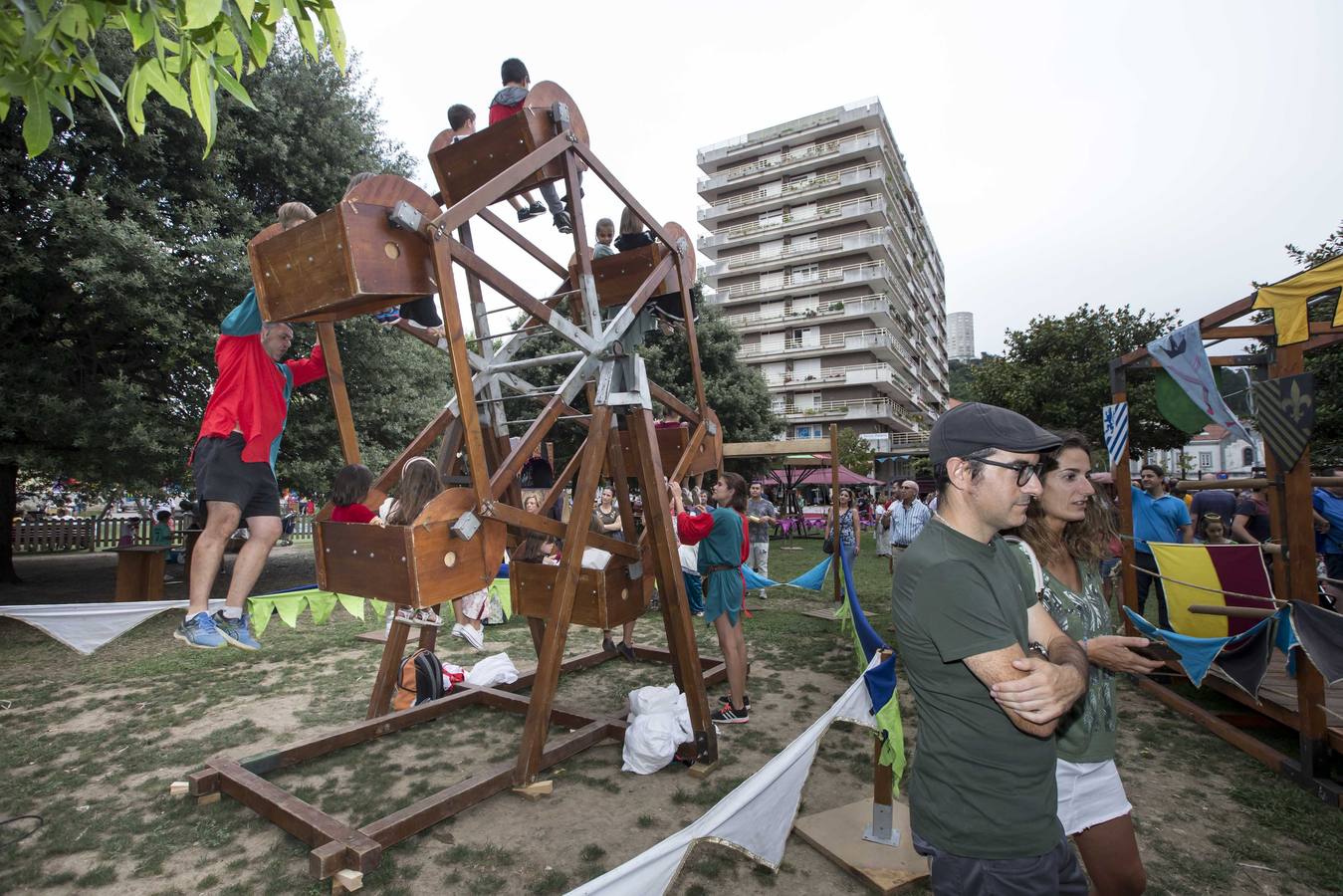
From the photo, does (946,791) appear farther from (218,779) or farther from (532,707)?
(218,779)

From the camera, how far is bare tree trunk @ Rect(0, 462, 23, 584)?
37.4 feet

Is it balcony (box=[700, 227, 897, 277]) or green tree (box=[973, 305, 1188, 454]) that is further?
balcony (box=[700, 227, 897, 277])

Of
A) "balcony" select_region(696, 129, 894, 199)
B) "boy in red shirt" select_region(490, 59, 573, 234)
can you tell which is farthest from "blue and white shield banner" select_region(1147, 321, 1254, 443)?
"balcony" select_region(696, 129, 894, 199)

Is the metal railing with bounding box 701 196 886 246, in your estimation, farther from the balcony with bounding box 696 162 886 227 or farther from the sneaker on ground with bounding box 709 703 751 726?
the sneaker on ground with bounding box 709 703 751 726

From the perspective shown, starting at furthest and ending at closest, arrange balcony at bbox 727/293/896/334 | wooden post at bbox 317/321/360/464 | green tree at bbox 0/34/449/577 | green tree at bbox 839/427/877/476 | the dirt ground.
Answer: balcony at bbox 727/293/896/334 < green tree at bbox 839/427/877/476 < green tree at bbox 0/34/449/577 < wooden post at bbox 317/321/360/464 < the dirt ground

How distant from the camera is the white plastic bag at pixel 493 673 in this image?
20.2 ft

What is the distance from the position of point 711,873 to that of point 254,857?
243 centimetres

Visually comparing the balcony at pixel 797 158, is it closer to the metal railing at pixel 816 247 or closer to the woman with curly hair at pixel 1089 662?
the metal railing at pixel 816 247

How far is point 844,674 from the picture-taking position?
22.1ft

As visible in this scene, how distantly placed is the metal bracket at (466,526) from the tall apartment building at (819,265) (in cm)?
5135

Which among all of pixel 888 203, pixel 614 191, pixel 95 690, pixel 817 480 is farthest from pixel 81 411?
pixel 888 203

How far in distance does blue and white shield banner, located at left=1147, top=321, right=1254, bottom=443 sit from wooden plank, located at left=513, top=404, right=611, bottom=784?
4.74 m

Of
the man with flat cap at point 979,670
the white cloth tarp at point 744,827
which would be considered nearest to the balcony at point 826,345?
the white cloth tarp at point 744,827

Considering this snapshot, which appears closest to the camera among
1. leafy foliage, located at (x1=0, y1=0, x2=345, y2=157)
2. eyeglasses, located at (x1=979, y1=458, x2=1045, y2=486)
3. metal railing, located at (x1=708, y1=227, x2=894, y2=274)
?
leafy foliage, located at (x1=0, y1=0, x2=345, y2=157)
